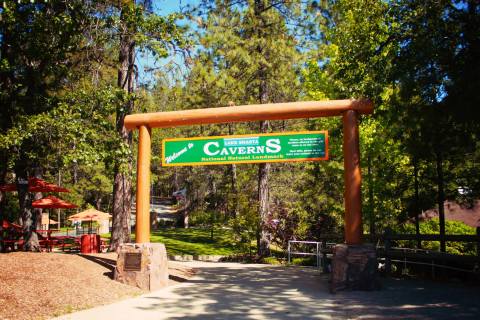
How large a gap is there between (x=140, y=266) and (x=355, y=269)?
175 inches

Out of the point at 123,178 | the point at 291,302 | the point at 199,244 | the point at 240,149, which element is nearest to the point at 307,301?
the point at 291,302

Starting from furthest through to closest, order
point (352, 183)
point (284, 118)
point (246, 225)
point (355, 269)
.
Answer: point (246, 225), point (284, 118), point (352, 183), point (355, 269)

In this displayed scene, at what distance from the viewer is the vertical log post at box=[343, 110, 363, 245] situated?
8.62 m

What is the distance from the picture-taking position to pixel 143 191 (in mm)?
9797

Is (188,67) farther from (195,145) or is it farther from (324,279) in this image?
(324,279)


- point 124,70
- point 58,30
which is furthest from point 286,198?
point 58,30

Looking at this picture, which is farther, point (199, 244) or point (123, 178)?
point (199, 244)

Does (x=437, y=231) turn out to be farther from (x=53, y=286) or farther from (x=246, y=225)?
(x=53, y=286)

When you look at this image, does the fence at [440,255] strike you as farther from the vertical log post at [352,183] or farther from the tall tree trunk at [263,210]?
the tall tree trunk at [263,210]

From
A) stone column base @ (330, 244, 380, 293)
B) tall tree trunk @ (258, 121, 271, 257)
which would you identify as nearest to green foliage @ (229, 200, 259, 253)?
tall tree trunk @ (258, 121, 271, 257)

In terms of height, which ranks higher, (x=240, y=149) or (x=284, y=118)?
(x=284, y=118)

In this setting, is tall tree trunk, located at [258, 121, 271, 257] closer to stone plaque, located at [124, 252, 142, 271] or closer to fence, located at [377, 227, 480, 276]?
fence, located at [377, 227, 480, 276]

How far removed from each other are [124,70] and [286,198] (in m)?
10.4

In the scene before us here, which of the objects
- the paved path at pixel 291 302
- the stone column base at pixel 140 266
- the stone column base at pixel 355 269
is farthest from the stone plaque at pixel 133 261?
the stone column base at pixel 355 269
